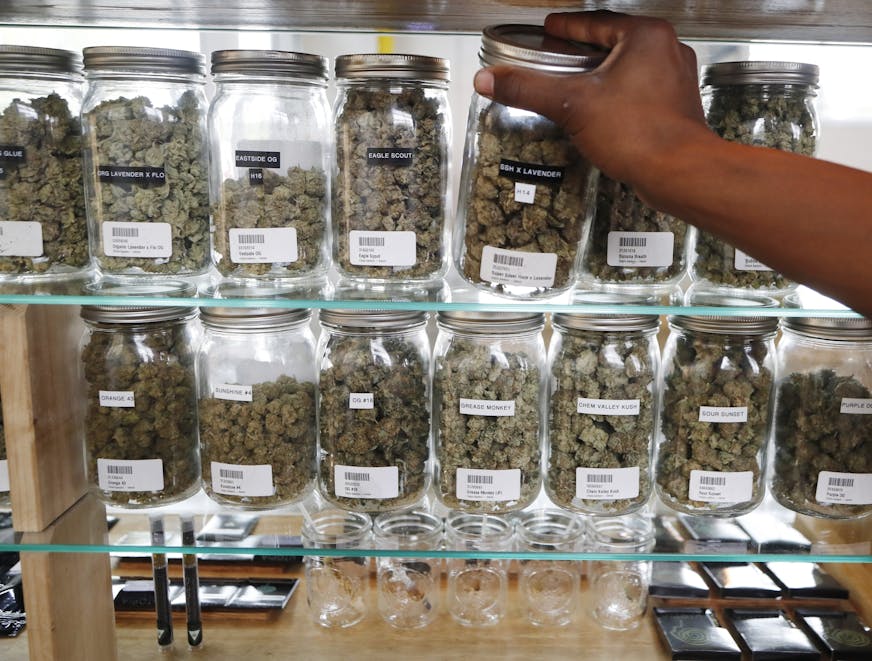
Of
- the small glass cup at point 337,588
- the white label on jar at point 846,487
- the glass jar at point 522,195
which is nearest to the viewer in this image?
the glass jar at point 522,195

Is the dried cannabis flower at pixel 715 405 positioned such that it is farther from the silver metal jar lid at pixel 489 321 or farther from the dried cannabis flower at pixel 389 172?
the dried cannabis flower at pixel 389 172

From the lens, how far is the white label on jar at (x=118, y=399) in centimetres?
91

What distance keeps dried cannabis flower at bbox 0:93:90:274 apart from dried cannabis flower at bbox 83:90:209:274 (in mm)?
43

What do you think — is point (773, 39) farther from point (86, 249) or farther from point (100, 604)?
point (100, 604)

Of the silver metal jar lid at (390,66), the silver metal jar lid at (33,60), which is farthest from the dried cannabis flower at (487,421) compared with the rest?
the silver metal jar lid at (33,60)

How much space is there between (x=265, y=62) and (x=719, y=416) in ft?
2.21

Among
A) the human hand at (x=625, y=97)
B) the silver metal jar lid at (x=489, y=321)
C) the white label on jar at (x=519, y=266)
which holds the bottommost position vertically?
the silver metal jar lid at (x=489, y=321)

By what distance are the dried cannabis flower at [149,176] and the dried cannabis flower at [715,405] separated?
0.61 metres

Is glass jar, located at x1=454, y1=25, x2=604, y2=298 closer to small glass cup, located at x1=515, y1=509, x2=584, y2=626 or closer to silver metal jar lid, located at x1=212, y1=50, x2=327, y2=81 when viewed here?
silver metal jar lid, located at x1=212, y1=50, x2=327, y2=81

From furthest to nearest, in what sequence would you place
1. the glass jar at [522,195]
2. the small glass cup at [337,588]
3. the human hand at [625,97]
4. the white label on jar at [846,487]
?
the small glass cup at [337,588], the white label on jar at [846,487], the glass jar at [522,195], the human hand at [625,97]

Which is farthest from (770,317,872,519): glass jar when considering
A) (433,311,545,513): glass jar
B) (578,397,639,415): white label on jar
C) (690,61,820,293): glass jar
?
(433,311,545,513): glass jar

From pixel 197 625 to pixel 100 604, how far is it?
167mm

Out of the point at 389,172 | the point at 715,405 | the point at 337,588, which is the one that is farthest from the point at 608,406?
the point at 337,588

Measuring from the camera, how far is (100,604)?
3.45 feet
